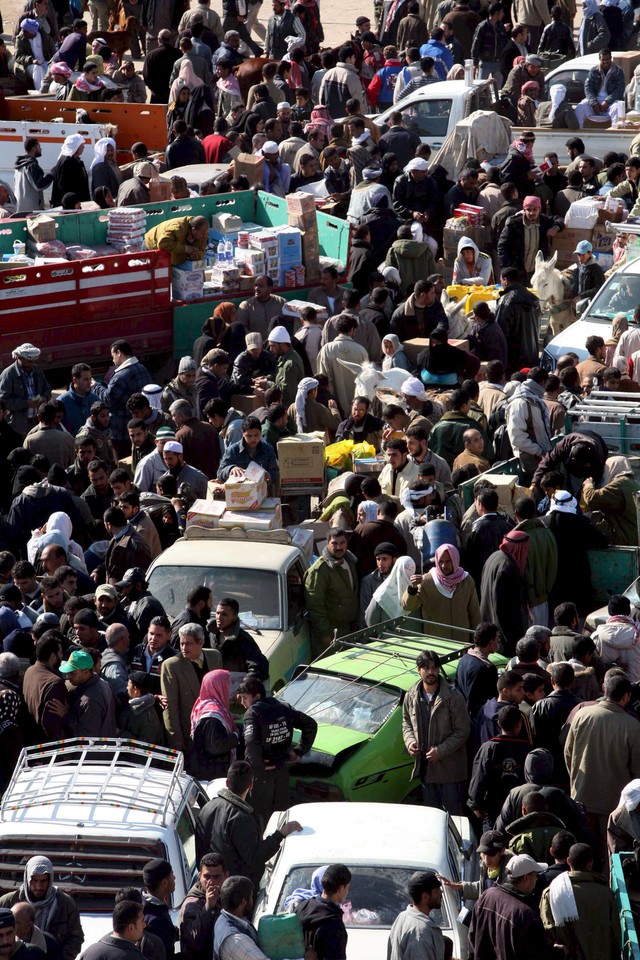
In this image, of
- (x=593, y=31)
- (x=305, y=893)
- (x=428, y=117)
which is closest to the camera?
(x=305, y=893)

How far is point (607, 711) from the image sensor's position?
376 inches

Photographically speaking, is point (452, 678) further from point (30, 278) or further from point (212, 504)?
point (30, 278)

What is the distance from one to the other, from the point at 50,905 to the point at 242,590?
4.11 metres

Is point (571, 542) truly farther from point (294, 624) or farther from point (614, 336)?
point (614, 336)

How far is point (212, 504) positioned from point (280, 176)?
9.11 meters

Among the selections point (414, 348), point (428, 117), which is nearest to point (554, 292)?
point (414, 348)

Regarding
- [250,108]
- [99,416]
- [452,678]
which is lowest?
[452,678]

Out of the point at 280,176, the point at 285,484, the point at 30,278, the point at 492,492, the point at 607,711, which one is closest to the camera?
the point at 607,711

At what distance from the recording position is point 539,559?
12086mm

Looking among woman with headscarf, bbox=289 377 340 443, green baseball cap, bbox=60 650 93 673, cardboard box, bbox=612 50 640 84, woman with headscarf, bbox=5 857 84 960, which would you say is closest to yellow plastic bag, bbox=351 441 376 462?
woman with headscarf, bbox=289 377 340 443

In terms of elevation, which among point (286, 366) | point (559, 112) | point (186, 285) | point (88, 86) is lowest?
point (286, 366)

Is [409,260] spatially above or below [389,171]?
below

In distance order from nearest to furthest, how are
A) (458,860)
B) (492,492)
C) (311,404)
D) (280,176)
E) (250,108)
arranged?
(458,860)
(492,492)
(311,404)
(280,176)
(250,108)

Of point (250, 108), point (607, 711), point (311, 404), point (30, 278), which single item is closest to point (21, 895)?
point (607, 711)
